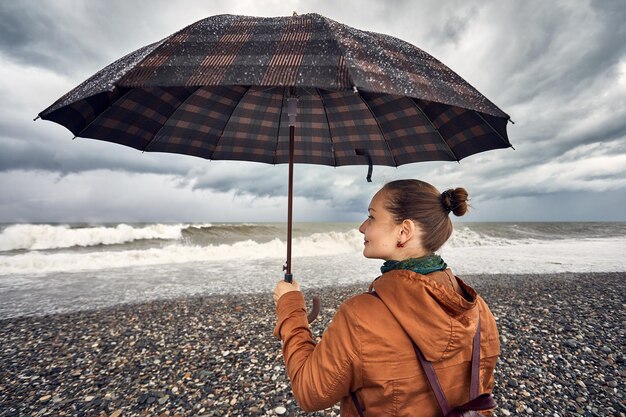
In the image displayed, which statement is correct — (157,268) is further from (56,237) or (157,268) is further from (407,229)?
(407,229)

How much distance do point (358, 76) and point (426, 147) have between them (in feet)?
8.27

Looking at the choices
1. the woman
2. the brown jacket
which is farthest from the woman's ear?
the brown jacket

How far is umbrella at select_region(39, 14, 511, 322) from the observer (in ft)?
7.89

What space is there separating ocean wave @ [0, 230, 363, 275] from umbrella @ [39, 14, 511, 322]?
1445cm

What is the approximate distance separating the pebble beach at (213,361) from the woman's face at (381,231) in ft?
11.8

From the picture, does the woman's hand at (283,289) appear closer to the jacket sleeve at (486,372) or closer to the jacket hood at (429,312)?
the jacket hood at (429,312)

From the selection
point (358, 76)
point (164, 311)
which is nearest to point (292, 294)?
point (358, 76)

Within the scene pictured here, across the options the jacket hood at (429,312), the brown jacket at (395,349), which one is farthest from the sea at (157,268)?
the jacket hood at (429,312)

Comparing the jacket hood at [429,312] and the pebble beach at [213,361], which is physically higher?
the jacket hood at [429,312]

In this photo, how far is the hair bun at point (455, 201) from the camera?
1.70m

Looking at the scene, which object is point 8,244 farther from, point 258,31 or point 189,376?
point 258,31

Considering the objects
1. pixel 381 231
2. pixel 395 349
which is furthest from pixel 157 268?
pixel 395 349

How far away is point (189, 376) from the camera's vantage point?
16.8 ft

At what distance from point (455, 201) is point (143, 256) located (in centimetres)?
1987
